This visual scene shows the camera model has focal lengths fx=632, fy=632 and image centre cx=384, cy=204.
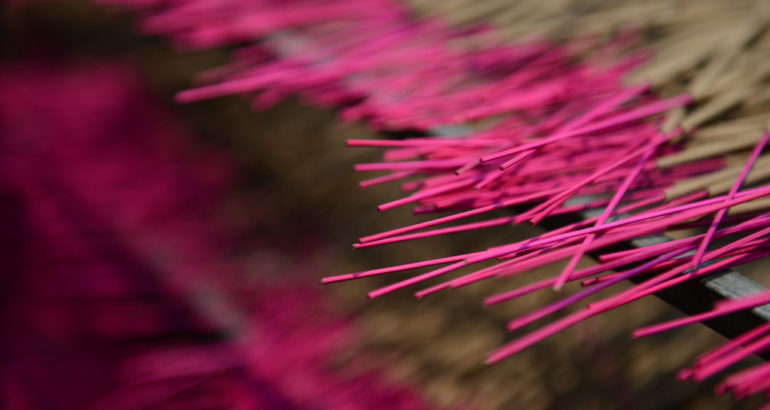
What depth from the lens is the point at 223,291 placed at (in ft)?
2.25

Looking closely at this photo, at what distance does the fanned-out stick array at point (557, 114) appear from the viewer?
209 millimetres

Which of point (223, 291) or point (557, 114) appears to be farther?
point (223, 291)

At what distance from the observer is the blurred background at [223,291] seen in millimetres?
544

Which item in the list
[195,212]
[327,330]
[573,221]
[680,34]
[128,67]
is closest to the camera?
[573,221]

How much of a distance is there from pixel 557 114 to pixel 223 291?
0.48m

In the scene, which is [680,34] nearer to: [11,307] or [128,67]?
[11,307]

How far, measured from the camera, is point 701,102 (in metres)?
0.30

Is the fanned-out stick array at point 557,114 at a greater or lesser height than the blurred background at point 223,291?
greater

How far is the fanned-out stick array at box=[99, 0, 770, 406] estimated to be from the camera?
21 cm

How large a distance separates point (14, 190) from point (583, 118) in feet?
2.10

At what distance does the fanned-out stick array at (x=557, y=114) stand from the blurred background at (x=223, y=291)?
0.26m

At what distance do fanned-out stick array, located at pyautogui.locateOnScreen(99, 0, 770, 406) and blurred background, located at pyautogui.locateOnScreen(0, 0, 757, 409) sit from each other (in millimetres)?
260

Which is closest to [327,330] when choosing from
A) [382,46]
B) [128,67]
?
[382,46]

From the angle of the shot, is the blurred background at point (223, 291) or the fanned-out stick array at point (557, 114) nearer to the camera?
the fanned-out stick array at point (557, 114)
